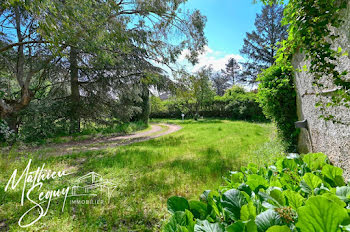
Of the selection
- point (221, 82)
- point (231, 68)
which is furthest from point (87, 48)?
point (221, 82)

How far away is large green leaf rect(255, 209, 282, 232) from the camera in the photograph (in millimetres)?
717

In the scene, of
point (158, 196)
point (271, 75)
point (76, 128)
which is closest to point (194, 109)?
point (76, 128)

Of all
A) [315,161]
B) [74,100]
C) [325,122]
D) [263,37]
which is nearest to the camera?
[315,161]

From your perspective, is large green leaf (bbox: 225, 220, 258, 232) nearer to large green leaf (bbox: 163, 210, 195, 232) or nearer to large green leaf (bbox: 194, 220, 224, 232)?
large green leaf (bbox: 194, 220, 224, 232)

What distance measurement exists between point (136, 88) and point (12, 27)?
550 centimetres

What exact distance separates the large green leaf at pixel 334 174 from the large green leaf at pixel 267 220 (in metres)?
0.90

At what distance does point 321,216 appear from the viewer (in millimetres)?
628

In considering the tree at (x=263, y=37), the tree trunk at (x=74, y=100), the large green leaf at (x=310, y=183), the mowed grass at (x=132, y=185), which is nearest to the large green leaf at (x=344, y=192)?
the large green leaf at (x=310, y=183)

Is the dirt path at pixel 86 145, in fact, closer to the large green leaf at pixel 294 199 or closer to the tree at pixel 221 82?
the large green leaf at pixel 294 199

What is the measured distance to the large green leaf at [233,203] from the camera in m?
0.89

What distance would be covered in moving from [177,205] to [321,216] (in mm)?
691

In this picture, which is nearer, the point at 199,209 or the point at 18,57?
the point at 199,209

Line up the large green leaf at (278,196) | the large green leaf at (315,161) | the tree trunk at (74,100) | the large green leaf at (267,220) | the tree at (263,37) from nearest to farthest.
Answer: the large green leaf at (267,220)
the large green leaf at (278,196)
the large green leaf at (315,161)
the tree trunk at (74,100)
the tree at (263,37)

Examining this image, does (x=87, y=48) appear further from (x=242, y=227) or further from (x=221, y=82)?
(x=221, y=82)
